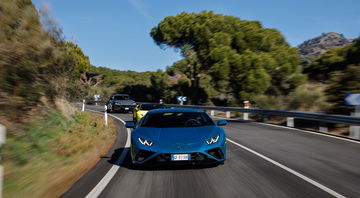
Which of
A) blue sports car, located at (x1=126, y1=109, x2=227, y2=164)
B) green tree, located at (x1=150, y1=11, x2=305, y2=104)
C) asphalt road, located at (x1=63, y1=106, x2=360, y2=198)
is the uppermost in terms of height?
green tree, located at (x1=150, y1=11, x2=305, y2=104)

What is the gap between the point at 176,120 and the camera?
766 centimetres

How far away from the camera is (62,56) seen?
41.8ft

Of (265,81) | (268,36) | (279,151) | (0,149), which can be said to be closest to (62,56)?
(0,149)

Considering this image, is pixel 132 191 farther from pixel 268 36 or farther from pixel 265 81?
pixel 268 36

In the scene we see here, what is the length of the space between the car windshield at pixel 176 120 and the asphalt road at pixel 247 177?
0.97 metres

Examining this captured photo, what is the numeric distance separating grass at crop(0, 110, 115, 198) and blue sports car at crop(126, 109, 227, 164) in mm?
1310

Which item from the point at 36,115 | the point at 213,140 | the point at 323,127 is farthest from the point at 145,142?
the point at 323,127

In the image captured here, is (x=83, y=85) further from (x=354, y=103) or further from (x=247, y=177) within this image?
(x=247, y=177)

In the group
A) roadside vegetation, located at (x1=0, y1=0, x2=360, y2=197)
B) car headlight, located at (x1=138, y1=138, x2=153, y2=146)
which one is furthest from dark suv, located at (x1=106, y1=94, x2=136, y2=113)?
car headlight, located at (x1=138, y1=138, x2=153, y2=146)

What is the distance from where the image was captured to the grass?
5668 mm

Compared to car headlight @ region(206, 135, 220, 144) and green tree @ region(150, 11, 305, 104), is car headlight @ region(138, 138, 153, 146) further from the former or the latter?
green tree @ region(150, 11, 305, 104)

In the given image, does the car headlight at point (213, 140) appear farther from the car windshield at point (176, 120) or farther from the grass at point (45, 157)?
the grass at point (45, 157)

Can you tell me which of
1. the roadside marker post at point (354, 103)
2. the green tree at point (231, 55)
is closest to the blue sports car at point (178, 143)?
the roadside marker post at point (354, 103)

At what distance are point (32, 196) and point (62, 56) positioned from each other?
333 inches
